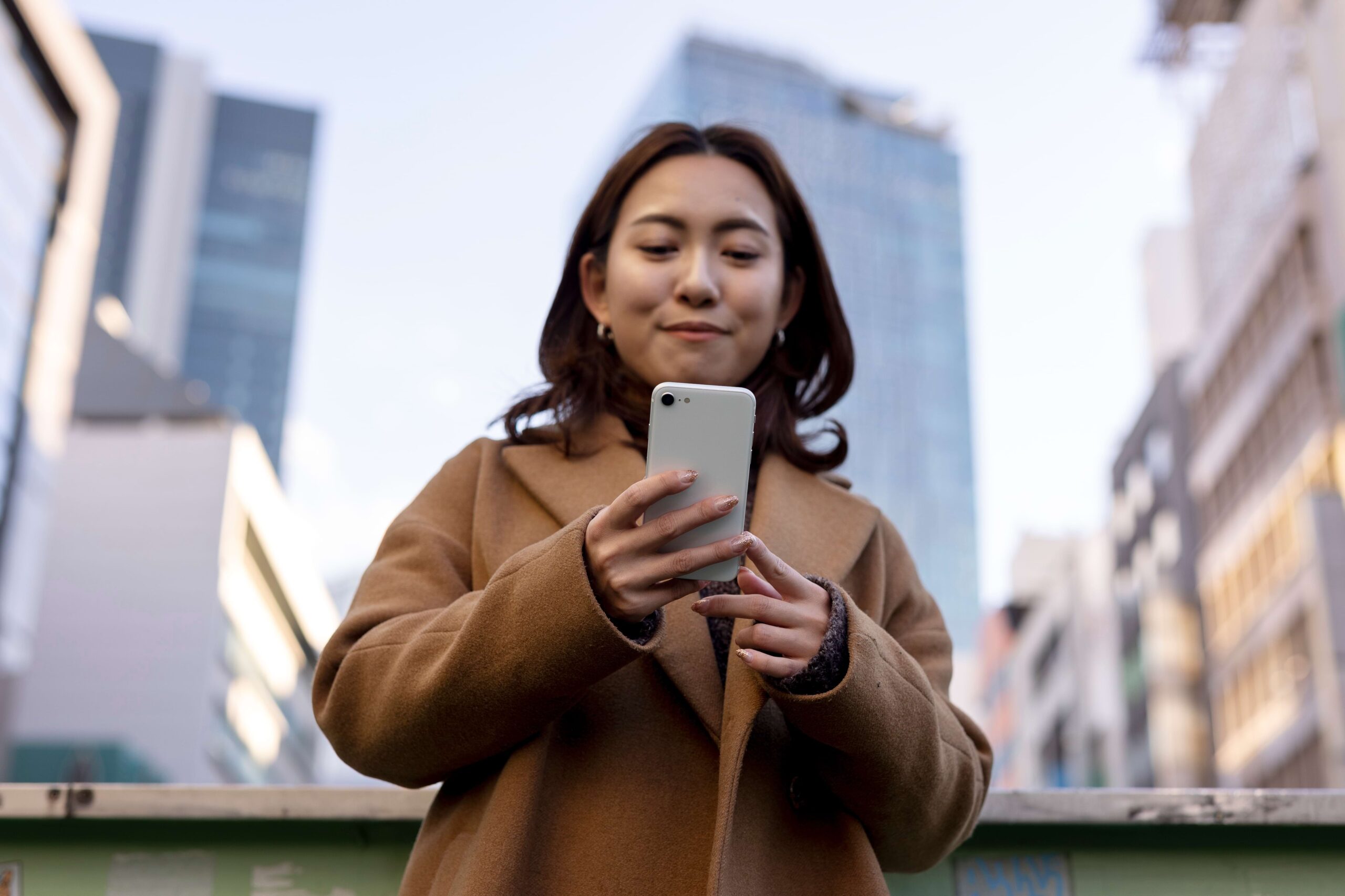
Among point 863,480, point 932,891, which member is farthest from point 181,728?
point 863,480

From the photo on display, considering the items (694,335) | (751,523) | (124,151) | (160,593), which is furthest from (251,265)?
(751,523)

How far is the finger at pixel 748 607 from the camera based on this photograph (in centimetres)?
205

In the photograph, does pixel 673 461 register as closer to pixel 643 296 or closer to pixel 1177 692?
pixel 643 296

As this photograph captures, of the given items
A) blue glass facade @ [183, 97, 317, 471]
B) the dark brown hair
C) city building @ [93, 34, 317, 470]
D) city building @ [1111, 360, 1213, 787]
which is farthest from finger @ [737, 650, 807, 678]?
blue glass facade @ [183, 97, 317, 471]

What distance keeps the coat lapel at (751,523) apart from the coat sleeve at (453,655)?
211 millimetres

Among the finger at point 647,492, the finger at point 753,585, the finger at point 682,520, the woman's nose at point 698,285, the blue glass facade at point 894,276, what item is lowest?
the finger at point 753,585

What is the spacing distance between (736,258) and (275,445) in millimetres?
136930

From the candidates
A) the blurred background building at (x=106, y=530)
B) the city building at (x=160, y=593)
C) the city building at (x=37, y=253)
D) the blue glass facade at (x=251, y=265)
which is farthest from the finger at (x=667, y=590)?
the blue glass facade at (x=251, y=265)

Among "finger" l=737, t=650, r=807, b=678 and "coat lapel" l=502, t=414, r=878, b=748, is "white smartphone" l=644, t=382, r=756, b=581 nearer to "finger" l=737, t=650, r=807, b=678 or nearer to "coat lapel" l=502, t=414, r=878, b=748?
"finger" l=737, t=650, r=807, b=678

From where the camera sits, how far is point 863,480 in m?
102

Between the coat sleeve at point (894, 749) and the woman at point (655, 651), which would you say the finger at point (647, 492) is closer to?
the woman at point (655, 651)

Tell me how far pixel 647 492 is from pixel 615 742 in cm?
52

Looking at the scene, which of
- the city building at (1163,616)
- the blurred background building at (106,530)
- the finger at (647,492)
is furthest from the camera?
the city building at (1163,616)

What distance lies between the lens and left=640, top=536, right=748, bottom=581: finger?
1977mm
